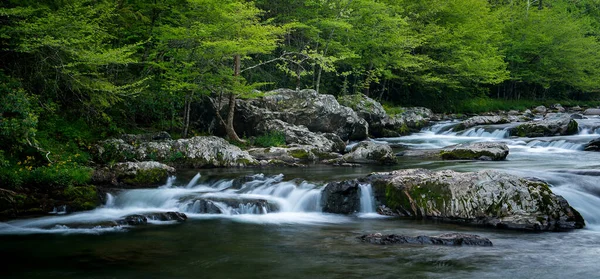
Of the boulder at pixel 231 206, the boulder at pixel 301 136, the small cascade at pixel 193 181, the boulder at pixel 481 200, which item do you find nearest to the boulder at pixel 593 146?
the boulder at pixel 301 136

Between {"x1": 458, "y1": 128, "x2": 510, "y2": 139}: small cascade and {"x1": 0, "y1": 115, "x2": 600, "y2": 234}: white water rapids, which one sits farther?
{"x1": 458, "y1": 128, "x2": 510, "y2": 139}: small cascade

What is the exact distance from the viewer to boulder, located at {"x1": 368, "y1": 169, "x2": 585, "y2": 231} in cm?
852

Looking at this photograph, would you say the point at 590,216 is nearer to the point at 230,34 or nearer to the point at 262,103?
the point at 230,34

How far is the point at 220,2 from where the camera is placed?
16.0 metres

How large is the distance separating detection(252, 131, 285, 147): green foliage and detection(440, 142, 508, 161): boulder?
6052mm

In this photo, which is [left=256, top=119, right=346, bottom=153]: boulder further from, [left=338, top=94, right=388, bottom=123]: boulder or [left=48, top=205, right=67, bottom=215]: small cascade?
[left=48, top=205, right=67, bottom=215]: small cascade

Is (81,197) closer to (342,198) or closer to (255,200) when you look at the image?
(255,200)

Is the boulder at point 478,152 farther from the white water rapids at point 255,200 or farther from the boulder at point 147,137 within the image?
the boulder at point 147,137

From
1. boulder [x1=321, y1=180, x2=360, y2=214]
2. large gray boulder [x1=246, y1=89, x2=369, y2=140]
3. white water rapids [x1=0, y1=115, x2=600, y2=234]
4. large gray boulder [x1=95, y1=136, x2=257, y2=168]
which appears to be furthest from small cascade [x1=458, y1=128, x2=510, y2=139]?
boulder [x1=321, y1=180, x2=360, y2=214]

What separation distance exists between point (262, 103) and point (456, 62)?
16.7m

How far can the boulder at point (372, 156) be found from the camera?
15914 millimetres

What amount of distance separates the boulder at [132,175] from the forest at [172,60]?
0.82m

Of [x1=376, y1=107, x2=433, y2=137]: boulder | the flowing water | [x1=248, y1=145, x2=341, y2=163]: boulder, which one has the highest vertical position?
[x1=376, y1=107, x2=433, y2=137]: boulder

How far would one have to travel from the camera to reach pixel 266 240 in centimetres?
802
